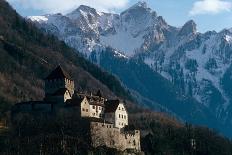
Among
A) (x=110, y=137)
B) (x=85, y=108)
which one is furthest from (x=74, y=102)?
(x=110, y=137)

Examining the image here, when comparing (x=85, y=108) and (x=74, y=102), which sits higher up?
(x=74, y=102)

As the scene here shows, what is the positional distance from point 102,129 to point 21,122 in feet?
76.9

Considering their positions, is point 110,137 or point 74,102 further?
point 74,102

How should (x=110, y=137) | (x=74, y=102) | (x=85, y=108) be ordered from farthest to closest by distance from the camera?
(x=85, y=108) → (x=74, y=102) → (x=110, y=137)

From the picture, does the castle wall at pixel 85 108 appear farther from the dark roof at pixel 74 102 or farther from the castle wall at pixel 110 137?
the castle wall at pixel 110 137

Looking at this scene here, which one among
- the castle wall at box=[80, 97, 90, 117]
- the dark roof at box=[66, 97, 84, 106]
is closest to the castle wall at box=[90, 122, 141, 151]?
the castle wall at box=[80, 97, 90, 117]

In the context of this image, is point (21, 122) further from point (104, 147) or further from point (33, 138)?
point (104, 147)

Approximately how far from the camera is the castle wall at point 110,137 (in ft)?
615

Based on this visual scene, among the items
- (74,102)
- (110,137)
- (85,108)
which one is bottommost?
(110,137)

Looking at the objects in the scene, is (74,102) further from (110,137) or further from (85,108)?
(110,137)

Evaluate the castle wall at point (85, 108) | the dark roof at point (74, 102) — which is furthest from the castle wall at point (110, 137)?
the dark roof at point (74, 102)

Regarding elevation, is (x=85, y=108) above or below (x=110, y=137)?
above

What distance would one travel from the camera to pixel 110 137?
19150cm

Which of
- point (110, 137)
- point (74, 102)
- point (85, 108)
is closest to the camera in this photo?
point (110, 137)
